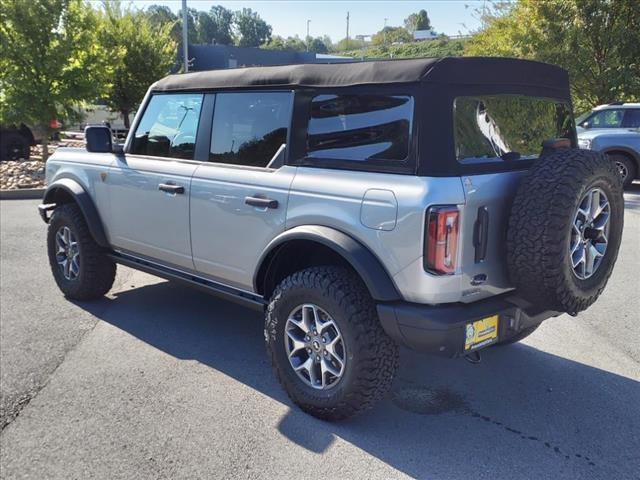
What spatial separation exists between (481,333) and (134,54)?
17187mm

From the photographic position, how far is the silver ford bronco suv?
8.91 feet

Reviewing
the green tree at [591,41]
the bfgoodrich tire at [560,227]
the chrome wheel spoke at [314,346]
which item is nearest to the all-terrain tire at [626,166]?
the green tree at [591,41]

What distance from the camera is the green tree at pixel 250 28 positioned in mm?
127375

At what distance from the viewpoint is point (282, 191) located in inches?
129

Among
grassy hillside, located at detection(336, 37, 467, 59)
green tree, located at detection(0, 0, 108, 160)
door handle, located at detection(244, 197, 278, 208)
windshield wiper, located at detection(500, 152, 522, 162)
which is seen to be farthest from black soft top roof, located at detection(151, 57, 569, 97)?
grassy hillside, located at detection(336, 37, 467, 59)

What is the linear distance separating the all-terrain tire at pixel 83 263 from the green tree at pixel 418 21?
122m

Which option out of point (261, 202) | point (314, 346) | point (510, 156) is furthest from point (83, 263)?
point (510, 156)

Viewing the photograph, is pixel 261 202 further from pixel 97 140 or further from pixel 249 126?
pixel 97 140

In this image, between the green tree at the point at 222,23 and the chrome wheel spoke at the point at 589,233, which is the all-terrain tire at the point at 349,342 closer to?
the chrome wheel spoke at the point at 589,233

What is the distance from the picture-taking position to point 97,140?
462 centimetres

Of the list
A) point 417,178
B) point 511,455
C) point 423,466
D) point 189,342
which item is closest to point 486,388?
point 511,455

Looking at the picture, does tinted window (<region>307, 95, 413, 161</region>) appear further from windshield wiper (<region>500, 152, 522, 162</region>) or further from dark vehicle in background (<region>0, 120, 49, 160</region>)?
dark vehicle in background (<region>0, 120, 49, 160</region>)

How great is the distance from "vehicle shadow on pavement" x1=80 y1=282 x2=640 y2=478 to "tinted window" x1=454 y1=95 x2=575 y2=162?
1476mm

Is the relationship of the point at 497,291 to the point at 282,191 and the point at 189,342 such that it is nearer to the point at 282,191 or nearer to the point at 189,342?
the point at 282,191
